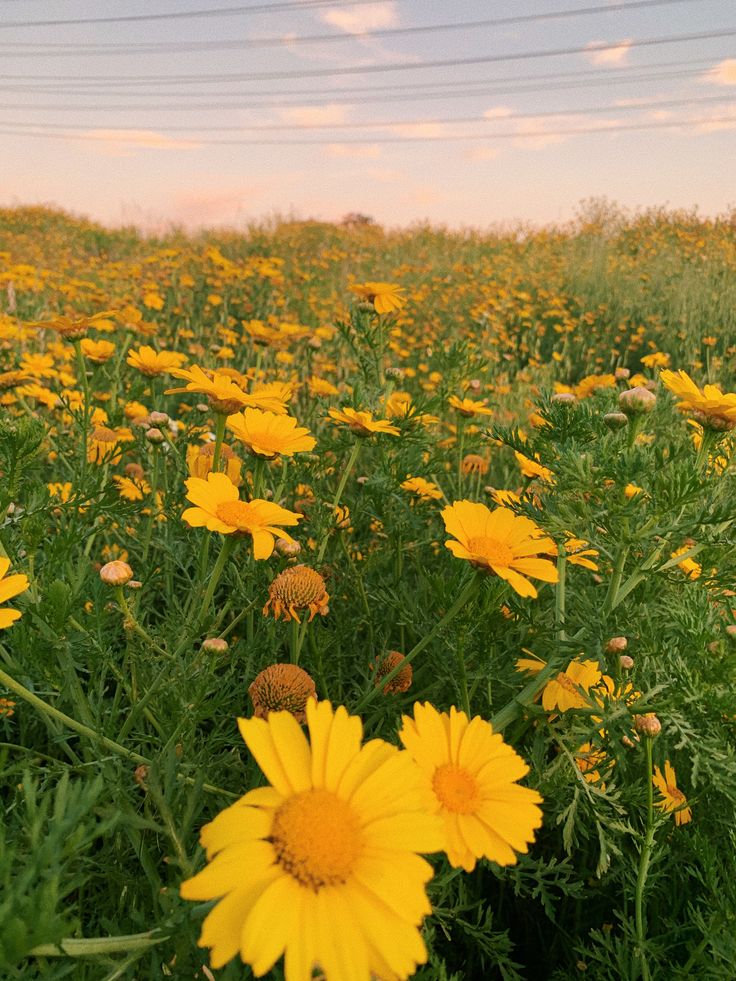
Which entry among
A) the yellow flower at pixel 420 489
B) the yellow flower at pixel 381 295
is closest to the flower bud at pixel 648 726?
the yellow flower at pixel 420 489

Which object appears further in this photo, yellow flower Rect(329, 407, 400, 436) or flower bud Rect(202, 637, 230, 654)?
yellow flower Rect(329, 407, 400, 436)

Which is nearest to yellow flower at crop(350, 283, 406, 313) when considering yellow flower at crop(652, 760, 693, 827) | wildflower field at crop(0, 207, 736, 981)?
wildflower field at crop(0, 207, 736, 981)

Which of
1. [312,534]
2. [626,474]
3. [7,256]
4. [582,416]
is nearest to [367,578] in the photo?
[312,534]

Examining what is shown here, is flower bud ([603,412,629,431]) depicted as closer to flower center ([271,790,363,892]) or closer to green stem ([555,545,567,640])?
green stem ([555,545,567,640])

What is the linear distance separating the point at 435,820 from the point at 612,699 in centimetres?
63

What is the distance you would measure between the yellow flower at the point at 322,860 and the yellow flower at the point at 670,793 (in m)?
0.83

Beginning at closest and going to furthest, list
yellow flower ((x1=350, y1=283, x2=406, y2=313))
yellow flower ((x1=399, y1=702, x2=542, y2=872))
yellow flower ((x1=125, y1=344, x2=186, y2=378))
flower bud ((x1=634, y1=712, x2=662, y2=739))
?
yellow flower ((x1=399, y1=702, x2=542, y2=872)) < flower bud ((x1=634, y1=712, x2=662, y2=739)) < yellow flower ((x1=125, y1=344, x2=186, y2=378)) < yellow flower ((x1=350, y1=283, x2=406, y2=313))

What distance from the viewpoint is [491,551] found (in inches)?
43.4

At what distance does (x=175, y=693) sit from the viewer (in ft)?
3.51

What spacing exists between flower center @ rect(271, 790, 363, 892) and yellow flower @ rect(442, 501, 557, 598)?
0.46 m

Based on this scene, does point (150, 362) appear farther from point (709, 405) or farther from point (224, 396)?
point (709, 405)

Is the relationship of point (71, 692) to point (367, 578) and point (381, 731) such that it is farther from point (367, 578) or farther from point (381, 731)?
point (367, 578)

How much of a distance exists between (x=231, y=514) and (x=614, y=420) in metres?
0.79

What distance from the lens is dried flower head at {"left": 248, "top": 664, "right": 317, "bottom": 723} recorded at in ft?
3.72
